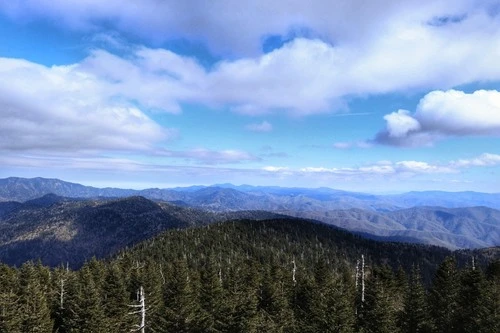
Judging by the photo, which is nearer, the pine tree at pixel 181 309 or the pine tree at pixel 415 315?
the pine tree at pixel 181 309

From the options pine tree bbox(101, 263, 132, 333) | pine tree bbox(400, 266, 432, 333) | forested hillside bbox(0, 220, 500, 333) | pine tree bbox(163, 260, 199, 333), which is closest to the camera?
forested hillside bbox(0, 220, 500, 333)

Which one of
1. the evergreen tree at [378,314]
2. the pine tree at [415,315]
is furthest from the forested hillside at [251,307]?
the pine tree at [415,315]

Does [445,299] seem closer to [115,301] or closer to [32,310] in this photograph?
[115,301]

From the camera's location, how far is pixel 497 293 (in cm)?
4628

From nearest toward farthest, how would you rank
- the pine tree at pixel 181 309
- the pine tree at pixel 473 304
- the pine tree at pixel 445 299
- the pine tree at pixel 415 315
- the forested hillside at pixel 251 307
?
1. the forested hillside at pixel 251 307
2. the pine tree at pixel 473 304
3. the pine tree at pixel 181 309
4. the pine tree at pixel 415 315
5. the pine tree at pixel 445 299

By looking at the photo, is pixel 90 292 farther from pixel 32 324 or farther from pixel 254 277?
pixel 254 277

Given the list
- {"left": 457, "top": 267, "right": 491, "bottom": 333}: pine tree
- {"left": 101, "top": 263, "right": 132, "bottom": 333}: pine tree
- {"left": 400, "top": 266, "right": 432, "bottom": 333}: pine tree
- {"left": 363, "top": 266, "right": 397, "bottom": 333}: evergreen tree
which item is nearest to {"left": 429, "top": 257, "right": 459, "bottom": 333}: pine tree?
{"left": 457, "top": 267, "right": 491, "bottom": 333}: pine tree

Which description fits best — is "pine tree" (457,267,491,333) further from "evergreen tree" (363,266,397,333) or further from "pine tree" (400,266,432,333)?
"evergreen tree" (363,266,397,333)

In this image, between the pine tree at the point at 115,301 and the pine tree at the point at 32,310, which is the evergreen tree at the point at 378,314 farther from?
the pine tree at the point at 32,310

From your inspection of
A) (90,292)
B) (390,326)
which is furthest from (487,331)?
(90,292)

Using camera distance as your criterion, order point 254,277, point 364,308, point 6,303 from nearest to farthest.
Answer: point 6,303 < point 364,308 < point 254,277

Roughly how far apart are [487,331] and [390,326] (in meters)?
10.2

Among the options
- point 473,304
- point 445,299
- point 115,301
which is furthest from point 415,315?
point 115,301

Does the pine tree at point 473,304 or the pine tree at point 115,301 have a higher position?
the pine tree at point 473,304
